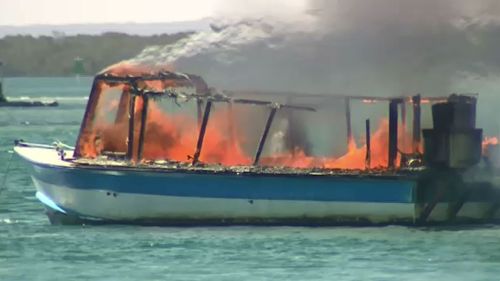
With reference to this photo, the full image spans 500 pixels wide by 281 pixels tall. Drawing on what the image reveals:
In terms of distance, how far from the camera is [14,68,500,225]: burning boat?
189ft

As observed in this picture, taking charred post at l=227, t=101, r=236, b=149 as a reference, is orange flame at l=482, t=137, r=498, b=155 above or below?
below

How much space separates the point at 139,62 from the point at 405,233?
11775mm

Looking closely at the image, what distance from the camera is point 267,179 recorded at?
5775cm

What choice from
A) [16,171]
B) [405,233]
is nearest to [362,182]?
[405,233]

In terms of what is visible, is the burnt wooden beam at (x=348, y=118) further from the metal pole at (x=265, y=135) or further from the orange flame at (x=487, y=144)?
the orange flame at (x=487, y=144)

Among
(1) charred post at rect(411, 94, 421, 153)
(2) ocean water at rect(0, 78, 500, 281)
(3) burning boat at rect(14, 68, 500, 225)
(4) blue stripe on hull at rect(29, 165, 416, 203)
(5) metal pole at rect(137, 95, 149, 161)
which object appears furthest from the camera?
(5) metal pole at rect(137, 95, 149, 161)

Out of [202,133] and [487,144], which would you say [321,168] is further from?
[487,144]

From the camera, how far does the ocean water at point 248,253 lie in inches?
2002

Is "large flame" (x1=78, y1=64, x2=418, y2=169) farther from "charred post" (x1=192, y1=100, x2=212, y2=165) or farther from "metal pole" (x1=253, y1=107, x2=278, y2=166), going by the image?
"metal pole" (x1=253, y1=107, x2=278, y2=166)

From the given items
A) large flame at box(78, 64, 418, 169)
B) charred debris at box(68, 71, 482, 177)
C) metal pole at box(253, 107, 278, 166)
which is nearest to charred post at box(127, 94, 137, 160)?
charred debris at box(68, 71, 482, 177)

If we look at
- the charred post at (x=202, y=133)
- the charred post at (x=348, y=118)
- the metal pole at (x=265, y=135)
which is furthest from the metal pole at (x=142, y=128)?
the charred post at (x=348, y=118)

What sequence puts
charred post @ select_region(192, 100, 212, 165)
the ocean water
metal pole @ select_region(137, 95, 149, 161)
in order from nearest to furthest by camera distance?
the ocean water < charred post @ select_region(192, 100, 212, 165) < metal pole @ select_region(137, 95, 149, 161)

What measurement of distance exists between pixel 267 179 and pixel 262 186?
0.29 metres

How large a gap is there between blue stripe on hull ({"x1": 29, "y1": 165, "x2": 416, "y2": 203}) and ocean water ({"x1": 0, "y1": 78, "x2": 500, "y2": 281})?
1023 millimetres
